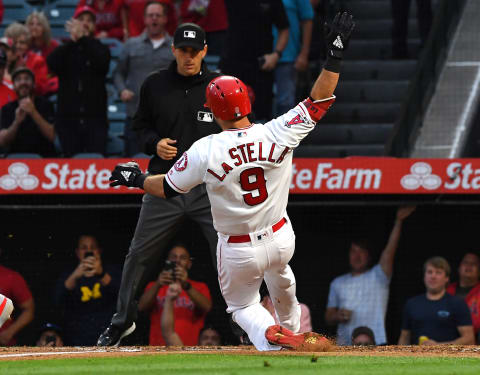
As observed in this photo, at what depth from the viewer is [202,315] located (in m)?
8.35

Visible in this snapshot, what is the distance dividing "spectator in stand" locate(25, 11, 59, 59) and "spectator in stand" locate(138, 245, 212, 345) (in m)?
2.96

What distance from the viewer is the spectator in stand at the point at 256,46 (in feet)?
29.8

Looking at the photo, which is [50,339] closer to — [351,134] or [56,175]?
[56,175]

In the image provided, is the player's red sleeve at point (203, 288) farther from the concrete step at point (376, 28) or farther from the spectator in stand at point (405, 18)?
the concrete step at point (376, 28)

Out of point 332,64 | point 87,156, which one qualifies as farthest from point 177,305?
point 332,64

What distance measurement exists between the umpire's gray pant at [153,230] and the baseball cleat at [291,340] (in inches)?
48.4

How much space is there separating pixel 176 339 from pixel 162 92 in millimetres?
2328

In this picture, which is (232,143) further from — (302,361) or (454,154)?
(454,154)

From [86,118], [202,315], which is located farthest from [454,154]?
[86,118]

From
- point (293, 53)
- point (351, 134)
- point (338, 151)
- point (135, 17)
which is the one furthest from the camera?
point (135, 17)

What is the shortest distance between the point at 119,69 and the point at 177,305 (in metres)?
2.36

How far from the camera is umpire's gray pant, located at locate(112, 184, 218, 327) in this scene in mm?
6676

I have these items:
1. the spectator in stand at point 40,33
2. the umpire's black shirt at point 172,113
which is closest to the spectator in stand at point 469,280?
the umpire's black shirt at point 172,113

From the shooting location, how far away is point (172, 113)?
6.64 meters
